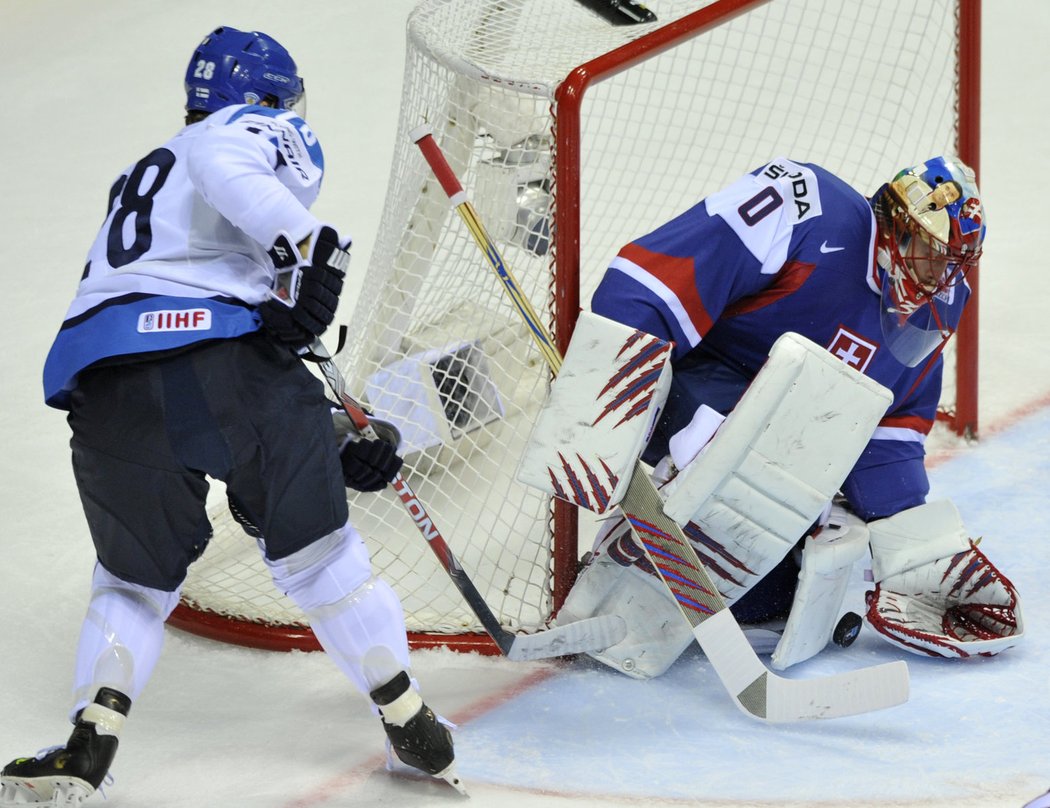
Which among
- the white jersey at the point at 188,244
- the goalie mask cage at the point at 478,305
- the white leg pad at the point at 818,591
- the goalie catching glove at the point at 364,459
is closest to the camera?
the white jersey at the point at 188,244

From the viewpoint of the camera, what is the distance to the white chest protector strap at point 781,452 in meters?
2.41

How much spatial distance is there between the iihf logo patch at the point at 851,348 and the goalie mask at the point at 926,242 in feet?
0.13

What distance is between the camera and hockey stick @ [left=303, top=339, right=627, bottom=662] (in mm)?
2479

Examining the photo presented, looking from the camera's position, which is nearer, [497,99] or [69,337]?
[69,337]

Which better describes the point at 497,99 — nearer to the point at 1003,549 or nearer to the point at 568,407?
the point at 568,407

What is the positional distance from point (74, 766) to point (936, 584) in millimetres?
1546

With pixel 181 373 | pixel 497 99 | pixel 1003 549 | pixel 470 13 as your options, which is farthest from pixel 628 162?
pixel 181 373

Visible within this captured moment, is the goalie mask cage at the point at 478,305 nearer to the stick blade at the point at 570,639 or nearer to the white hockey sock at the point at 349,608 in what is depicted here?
the stick blade at the point at 570,639

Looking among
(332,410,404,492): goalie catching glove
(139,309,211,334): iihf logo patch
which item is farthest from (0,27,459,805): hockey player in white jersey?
(332,410,404,492): goalie catching glove

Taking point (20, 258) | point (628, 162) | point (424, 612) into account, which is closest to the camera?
point (424, 612)

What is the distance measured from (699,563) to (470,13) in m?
1.33

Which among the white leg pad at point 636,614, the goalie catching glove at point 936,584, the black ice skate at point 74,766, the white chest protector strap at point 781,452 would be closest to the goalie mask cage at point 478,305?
the white leg pad at point 636,614

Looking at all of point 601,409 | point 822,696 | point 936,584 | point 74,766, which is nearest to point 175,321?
point 74,766

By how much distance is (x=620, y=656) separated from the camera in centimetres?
263
